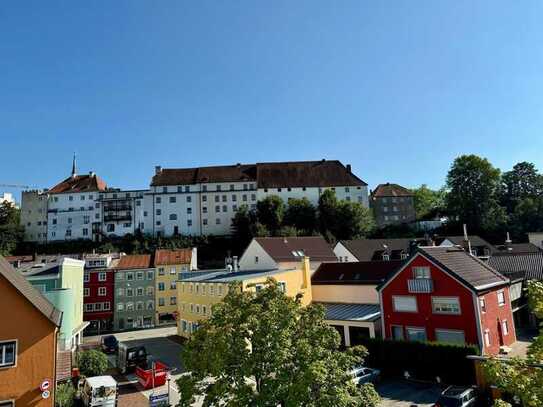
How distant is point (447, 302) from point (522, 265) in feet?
56.4

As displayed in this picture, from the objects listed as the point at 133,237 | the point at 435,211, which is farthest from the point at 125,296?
the point at 435,211

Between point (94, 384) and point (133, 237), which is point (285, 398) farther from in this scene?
point (133, 237)

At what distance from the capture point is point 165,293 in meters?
61.0

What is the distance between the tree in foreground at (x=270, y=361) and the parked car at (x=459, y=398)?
8737mm

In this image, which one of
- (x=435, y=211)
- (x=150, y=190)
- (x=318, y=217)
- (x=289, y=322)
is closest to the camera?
(x=289, y=322)

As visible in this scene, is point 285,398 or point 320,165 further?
point 320,165

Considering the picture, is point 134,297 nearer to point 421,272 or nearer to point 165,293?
point 165,293

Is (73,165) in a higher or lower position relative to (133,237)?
higher

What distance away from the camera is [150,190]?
312 feet

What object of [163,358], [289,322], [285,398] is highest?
[289,322]

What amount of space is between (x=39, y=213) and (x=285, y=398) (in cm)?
10328

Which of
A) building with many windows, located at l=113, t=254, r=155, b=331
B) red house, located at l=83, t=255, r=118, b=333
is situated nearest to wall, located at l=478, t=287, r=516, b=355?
building with many windows, located at l=113, t=254, r=155, b=331

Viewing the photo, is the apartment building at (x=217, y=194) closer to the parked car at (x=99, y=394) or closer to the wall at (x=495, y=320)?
the wall at (x=495, y=320)

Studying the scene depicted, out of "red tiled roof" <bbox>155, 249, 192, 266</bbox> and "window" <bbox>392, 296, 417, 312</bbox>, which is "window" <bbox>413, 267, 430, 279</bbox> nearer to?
"window" <bbox>392, 296, 417, 312</bbox>
